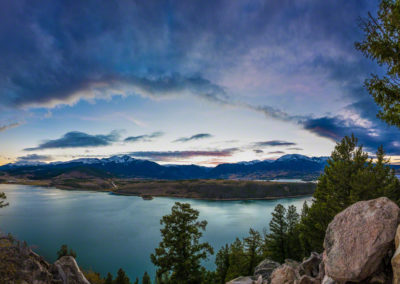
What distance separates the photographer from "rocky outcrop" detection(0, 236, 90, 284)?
1030cm

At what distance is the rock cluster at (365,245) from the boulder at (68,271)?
15.3 m

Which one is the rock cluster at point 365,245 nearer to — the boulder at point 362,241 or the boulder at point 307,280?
the boulder at point 362,241

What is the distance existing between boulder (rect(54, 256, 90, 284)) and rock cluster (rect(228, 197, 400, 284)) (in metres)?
15.3

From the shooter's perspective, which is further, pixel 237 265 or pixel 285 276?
pixel 237 265

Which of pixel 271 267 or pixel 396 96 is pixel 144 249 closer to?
pixel 271 267

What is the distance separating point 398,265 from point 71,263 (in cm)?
1829

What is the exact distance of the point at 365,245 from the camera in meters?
8.41

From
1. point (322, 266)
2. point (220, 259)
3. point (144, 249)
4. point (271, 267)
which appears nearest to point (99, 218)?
point (144, 249)

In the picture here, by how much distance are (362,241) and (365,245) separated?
180 mm

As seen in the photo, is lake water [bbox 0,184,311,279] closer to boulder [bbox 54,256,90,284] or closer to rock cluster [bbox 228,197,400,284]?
boulder [bbox 54,256,90,284]

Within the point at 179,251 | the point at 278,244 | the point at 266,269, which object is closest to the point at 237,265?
the point at 278,244

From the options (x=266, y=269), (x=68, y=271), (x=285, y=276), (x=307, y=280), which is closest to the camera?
(x=307, y=280)

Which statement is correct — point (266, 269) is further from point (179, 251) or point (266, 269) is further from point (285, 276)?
point (179, 251)

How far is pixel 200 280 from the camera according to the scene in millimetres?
21703
